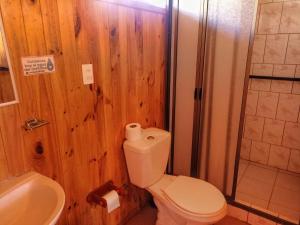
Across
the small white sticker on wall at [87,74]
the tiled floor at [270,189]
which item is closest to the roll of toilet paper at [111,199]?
the small white sticker on wall at [87,74]

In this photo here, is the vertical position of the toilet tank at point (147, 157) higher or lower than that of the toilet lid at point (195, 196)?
higher

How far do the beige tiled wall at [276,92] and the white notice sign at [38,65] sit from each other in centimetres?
212

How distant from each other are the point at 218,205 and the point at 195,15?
1.42 metres

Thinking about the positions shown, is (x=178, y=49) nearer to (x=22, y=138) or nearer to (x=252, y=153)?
(x=22, y=138)

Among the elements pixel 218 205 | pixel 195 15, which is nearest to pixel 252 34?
pixel 195 15

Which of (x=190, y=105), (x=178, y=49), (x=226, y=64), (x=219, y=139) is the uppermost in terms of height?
(x=178, y=49)

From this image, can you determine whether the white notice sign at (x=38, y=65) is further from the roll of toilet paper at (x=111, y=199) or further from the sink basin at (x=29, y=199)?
the roll of toilet paper at (x=111, y=199)

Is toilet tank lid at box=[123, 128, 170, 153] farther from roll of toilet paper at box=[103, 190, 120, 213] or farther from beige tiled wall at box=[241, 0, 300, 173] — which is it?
beige tiled wall at box=[241, 0, 300, 173]

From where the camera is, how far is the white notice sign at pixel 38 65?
109 cm

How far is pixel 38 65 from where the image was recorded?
113 cm

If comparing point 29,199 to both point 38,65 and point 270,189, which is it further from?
point 270,189

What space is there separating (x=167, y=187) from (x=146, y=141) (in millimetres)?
374

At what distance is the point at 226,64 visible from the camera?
→ 175cm

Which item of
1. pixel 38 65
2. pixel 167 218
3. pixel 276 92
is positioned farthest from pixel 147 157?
pixel 276 92
